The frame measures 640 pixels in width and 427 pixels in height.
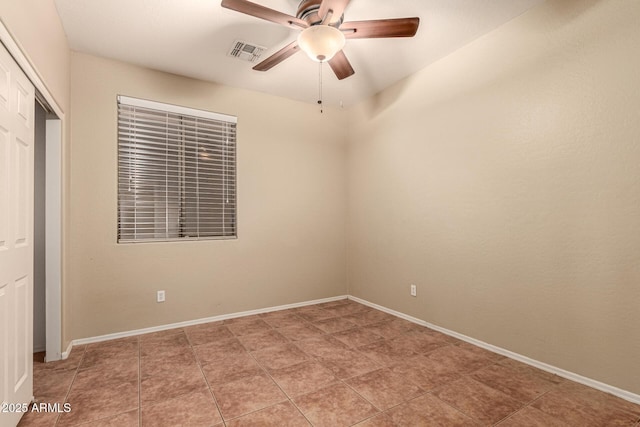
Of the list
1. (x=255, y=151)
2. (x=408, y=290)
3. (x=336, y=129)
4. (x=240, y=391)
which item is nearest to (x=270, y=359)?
(x=240, y=391)

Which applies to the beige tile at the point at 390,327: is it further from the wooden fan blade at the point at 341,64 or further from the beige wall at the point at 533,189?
the wooden fan blade at the point at 341,64

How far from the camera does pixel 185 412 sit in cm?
187

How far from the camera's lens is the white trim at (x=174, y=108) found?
10.4ft

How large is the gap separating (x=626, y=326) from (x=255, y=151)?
3.60 metres

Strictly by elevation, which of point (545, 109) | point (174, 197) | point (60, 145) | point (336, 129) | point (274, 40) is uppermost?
point (274, 40)

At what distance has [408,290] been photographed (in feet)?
Answer: 11.7

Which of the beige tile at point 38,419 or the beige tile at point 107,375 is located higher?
the beige tile at point 38,419

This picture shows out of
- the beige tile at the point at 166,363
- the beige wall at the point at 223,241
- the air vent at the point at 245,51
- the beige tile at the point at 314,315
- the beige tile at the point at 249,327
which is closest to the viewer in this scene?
the beige tile at the point at 166,363

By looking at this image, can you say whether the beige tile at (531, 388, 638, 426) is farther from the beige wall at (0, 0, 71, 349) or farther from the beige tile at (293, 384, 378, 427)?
the beige wall at (0, 0, 71, 349)

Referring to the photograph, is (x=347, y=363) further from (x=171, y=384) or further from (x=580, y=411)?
(x=580, y=411)

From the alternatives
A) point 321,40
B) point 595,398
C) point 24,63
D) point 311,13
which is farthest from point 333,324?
point 24,63

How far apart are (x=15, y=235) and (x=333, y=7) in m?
2.19

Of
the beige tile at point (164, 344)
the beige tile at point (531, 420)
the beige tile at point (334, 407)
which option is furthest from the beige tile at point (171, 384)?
the beige tile at point (531, 420)

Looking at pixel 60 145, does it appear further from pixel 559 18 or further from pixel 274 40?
pixel 559 18
